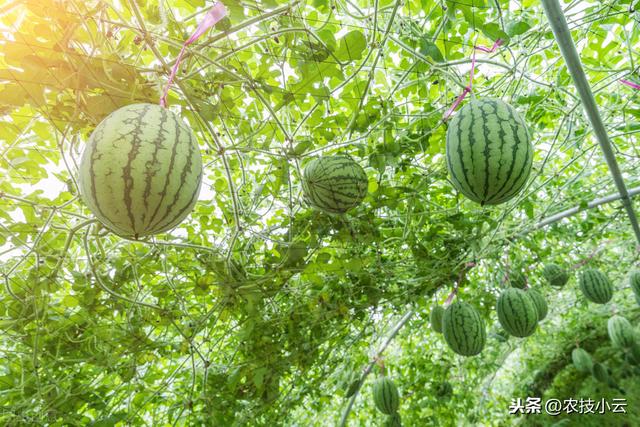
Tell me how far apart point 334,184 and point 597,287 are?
123 inches

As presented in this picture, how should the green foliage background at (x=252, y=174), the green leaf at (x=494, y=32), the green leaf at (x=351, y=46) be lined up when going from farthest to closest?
1. the green leaf at (x=494, y=32)
2. the green leaf at (x=351, y=46)
3. the green foliage background at (x=252, y=174)

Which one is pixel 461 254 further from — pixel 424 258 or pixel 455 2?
pixel 455 2

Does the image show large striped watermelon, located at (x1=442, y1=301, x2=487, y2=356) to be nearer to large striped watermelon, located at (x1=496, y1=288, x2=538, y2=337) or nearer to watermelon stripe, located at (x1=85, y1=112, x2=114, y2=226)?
large striped watermelon, located at (x1=496, y1=288, x2=538, y2=337)

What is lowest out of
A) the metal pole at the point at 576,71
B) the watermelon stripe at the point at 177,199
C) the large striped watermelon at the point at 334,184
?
the watermelon stripe at the point at 177,199

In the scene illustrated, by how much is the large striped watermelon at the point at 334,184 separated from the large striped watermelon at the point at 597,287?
117 inches

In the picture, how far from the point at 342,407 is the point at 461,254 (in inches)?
97.2

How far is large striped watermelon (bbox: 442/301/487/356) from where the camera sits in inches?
106

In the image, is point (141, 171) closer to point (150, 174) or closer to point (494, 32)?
point (150, 174)

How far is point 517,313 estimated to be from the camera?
2.92m

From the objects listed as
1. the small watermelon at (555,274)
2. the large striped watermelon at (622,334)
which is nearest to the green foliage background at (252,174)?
the small watermelon at (555,274)

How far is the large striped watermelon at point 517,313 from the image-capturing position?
115 inches

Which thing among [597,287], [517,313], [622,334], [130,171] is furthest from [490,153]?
[622,334]

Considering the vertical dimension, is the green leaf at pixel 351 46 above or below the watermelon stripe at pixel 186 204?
above

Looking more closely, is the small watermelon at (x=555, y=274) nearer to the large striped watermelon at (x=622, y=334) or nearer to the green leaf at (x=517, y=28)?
the large striped watermelon at (x=622, y=334)
